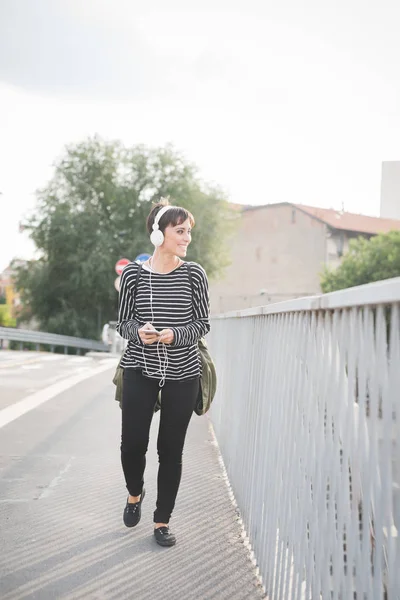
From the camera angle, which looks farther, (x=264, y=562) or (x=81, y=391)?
(x=81, y=391)

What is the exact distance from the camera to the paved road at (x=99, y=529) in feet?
11.4

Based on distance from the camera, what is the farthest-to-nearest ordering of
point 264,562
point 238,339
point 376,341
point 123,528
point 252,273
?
point 252,273 < point 238,339 < point 123,528 < point 264,562 < point 376,341

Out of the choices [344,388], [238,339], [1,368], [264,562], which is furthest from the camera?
[1,368]

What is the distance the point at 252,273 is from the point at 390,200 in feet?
155

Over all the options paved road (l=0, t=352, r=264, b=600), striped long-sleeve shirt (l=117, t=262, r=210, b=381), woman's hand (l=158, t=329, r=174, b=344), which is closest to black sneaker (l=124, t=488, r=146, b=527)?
paved road (l=0, t=352, r=264, b=600)

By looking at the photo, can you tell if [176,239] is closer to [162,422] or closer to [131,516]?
[162,422]

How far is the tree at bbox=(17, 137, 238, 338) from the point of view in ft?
153

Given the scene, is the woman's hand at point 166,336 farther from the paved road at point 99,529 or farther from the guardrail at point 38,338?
the guardrail at point 38,338

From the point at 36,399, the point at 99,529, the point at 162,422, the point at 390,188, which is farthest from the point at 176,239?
the point at 390,188

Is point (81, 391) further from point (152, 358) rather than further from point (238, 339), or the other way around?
point (152, 358)

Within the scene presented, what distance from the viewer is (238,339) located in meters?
5.91

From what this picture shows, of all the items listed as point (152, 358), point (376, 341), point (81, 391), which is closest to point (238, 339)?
point (152, 358)

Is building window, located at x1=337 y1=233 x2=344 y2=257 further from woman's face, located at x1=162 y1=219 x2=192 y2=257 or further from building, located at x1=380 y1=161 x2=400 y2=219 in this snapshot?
woman's face, located at x1=162 y1=219 x2=192 y2=257

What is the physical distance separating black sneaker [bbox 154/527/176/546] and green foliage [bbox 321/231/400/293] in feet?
157
